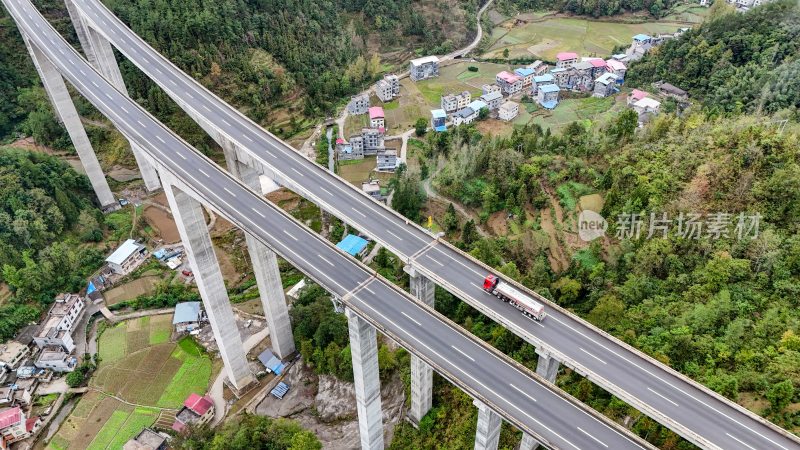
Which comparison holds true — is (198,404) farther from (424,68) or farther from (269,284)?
(424,68)

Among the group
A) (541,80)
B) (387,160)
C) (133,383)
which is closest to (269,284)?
(133,383)

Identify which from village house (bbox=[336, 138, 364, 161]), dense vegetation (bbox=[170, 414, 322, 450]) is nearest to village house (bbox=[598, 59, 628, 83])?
village house (bbox=[336, 138, 364, 161])

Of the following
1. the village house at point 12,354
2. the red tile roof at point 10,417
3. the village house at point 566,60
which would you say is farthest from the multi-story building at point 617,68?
the red tile roof at point 10,417

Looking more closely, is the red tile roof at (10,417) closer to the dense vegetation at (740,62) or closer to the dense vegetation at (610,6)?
the dense vegetation at (740,62)

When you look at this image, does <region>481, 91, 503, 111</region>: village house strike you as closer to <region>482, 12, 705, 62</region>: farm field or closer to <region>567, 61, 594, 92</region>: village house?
<region>567, 61, 594, 92</region>: village house

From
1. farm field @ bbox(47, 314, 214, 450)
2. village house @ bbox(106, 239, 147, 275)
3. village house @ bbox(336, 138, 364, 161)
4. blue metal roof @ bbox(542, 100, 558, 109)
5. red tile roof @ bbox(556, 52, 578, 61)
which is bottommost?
farm field @ bbox(47, 314, 214, 450)

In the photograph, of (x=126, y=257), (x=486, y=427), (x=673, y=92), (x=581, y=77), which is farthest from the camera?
(x=581, y=77)

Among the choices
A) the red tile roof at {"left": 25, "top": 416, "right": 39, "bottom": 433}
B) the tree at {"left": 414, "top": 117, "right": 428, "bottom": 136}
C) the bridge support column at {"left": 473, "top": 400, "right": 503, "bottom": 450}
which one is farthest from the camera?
the tree at {"left": 414, "top": 117, "right": 428, "bottom": 136}
